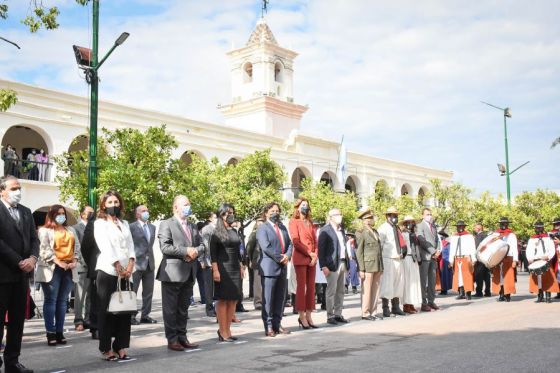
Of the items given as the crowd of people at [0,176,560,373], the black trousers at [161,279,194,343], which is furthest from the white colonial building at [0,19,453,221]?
the black trousers at [161,279,194,343]

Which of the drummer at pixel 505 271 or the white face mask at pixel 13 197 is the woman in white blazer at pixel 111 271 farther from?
the drummer at pixel 505 271

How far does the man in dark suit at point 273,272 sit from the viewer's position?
972cm

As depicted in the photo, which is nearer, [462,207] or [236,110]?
[462,207]

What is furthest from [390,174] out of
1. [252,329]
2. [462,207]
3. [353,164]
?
[252,329]

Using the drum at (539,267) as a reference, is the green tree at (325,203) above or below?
above

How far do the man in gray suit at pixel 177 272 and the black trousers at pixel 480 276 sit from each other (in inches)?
395

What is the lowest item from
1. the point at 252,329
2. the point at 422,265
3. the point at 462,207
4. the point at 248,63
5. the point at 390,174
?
the point at 252,329

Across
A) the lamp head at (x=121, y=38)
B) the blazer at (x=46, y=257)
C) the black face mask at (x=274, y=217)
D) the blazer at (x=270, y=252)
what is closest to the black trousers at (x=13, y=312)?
the blazer at (x=46, y=257)

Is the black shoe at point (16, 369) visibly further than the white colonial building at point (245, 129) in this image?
No

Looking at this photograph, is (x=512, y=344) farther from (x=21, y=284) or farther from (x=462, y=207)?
(x=462, y=207)

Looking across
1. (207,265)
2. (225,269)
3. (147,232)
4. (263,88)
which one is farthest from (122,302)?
(263,88)

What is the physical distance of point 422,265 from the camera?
13883mm

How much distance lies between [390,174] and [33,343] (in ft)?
142

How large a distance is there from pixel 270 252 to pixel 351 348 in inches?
85.0
